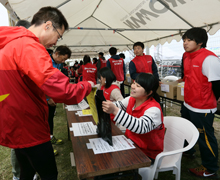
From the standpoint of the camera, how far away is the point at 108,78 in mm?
2180

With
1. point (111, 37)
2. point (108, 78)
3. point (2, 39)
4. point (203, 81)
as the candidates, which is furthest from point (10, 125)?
point (111, 37)

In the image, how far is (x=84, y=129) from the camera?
1.36m

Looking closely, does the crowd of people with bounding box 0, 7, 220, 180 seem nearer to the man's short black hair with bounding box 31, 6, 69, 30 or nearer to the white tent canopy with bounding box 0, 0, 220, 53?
the man's short black hair with bounding box 31, 6, 69, 30

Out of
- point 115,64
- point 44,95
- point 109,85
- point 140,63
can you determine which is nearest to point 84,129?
point 44,95

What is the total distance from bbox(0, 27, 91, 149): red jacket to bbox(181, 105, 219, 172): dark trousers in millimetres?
1422

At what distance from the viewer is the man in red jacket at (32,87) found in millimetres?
725

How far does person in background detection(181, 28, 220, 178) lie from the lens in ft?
5.30

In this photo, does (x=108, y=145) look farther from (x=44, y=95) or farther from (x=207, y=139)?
(x=207, y=139)

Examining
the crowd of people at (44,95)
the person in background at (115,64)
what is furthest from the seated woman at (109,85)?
the person in background at (115,64)

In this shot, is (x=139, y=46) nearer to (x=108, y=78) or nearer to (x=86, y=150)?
(x=108, y=78)

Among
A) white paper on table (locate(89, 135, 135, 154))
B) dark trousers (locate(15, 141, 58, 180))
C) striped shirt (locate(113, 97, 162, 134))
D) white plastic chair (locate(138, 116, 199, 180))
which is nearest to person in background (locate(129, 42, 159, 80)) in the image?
white plastic chair (locate(138, 116, 199, 180))

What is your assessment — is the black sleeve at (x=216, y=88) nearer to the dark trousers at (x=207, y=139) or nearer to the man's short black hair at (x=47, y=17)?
the dark trousers at (x=207, y=139)

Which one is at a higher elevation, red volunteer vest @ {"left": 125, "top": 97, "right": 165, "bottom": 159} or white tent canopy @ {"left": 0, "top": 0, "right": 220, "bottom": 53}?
white tent canopy @ {"left": 0, "top": 0, "right": 220, "bottom": 53}

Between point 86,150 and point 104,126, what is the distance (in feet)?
0.62
